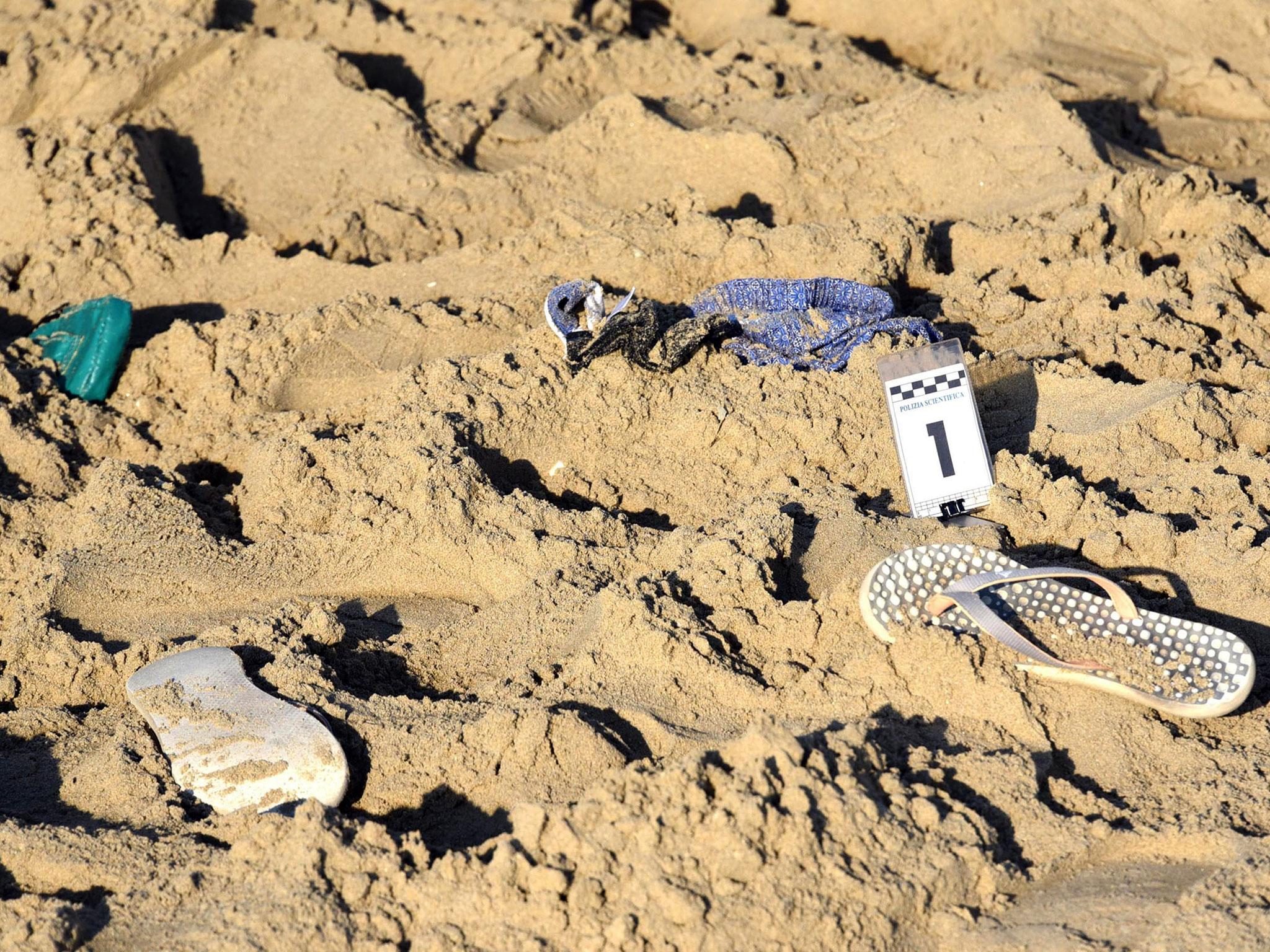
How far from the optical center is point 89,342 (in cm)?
425

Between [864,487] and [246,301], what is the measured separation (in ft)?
7.87

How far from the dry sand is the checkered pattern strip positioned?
0.86 feet

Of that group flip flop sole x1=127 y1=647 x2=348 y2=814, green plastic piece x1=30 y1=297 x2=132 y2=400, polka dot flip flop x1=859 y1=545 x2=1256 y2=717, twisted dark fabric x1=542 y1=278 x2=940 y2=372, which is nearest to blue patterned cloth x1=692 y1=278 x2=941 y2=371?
twisted dark fabric x1=542 y1=278 x2=940 y2=372

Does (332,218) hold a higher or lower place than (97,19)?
lower

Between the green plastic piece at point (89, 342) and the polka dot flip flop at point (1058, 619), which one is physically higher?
the polka dot flip flop at point (1058, 619)

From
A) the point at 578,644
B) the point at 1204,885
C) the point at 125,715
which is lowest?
the point at 125,715

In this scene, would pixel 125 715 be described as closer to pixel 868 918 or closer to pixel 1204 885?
pixel 868 918

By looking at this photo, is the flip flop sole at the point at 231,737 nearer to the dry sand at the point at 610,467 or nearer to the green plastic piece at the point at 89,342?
the dry sand at the point at 610,467

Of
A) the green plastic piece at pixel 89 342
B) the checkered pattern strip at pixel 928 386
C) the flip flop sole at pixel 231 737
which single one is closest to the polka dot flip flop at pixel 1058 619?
the checkered pattern strip at pixel 928 386

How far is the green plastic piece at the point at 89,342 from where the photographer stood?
4.20 meters

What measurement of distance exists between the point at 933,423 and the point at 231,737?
185 centimetres

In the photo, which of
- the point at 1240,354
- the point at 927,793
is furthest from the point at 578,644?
the point at 1240,354

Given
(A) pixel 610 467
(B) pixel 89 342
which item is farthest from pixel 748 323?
(B) pixel 89 342

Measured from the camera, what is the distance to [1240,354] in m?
3.87
